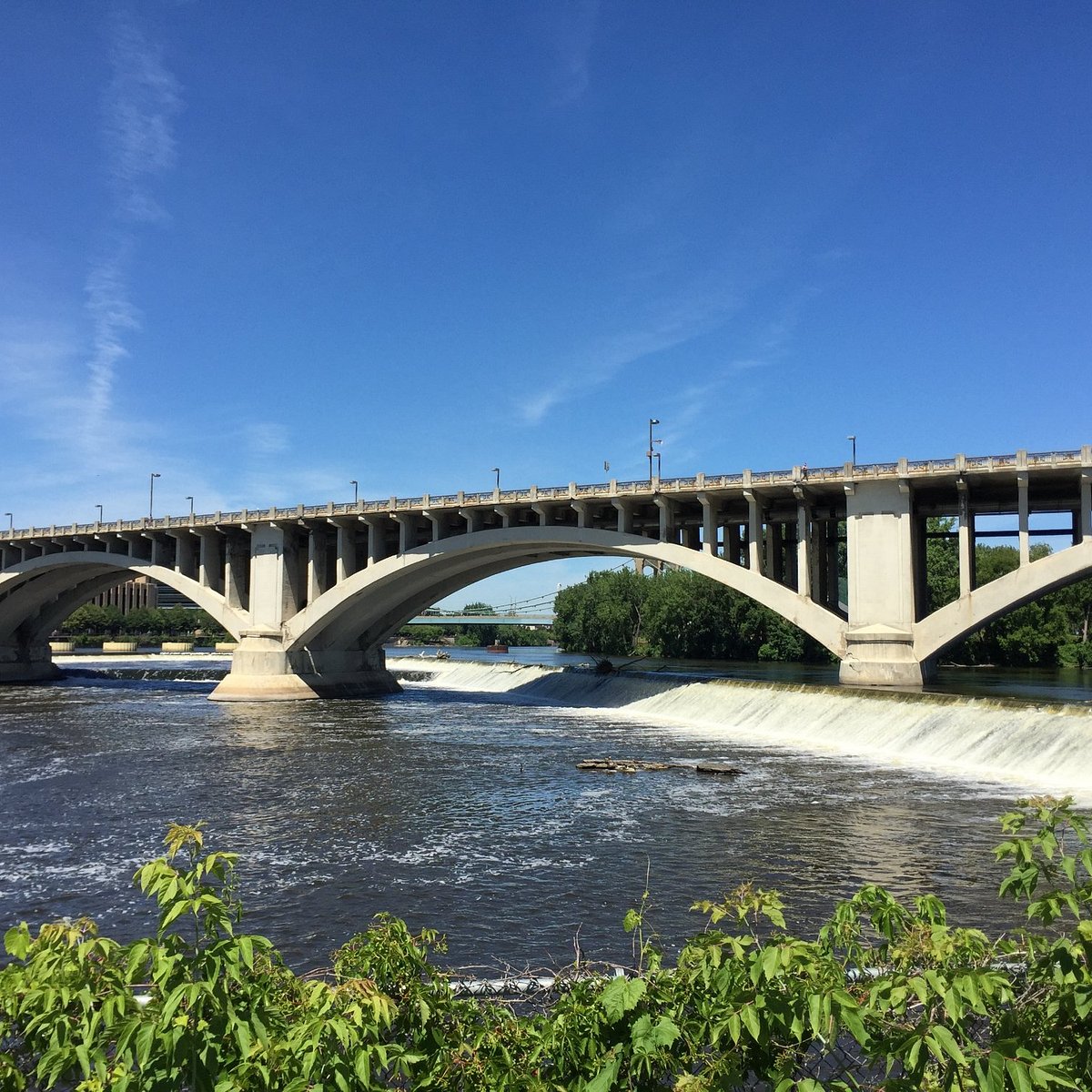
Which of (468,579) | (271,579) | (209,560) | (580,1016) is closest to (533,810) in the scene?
(580,1016)

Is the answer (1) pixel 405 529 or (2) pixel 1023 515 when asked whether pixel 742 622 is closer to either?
(1) pixel 405 529

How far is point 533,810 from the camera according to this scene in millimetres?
24422

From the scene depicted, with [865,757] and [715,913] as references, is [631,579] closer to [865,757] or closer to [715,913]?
[865,757]

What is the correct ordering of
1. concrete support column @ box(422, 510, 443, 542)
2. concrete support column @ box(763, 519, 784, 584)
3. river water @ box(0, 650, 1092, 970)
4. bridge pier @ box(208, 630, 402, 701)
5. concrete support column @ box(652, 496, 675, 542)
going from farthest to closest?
bridge pier @ box(208, 630, 402, 701) < concrete support column @ box(422, 510, 443, 542) < concrete support column @ box(652, 496, 675, 542) < concrete support column @ box(763, 519, 784, 584) < river water @ box(0, 650, 1092, 970)

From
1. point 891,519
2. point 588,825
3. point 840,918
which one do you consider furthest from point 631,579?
point 840,918

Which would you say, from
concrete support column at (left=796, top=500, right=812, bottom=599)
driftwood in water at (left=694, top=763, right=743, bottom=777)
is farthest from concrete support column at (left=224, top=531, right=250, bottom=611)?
driftwood in water at (left=694, top=763, right=743, bottom=777)

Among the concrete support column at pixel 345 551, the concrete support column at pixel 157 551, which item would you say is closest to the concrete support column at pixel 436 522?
the concrete support column at pixel 345 551

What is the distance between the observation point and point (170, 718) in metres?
48.4

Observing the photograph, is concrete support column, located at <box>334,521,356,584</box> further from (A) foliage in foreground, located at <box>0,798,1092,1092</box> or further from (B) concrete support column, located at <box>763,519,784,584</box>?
(A) foliage in foreground, located at <box>0,798,1092,1092</box>

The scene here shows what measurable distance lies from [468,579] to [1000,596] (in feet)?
125

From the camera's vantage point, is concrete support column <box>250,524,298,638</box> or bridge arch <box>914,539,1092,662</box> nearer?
bridge arch <box>914,539,1092,662</box>

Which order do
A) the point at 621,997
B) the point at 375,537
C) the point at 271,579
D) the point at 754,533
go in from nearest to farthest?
the point at 621,997
the point at 754,533
the point at 375,537
the point at 271,579

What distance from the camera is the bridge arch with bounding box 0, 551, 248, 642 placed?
216 ft

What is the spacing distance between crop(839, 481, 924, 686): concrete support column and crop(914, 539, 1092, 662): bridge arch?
801 mm
